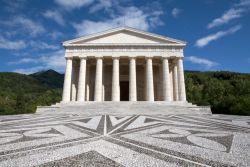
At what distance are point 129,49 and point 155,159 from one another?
2788cm

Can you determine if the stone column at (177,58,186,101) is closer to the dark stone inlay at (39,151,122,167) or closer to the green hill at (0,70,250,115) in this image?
the green hill at (0,70,250,115)

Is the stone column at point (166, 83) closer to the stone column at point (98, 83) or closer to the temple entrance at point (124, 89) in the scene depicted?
the temple entrance at point (124, 89)

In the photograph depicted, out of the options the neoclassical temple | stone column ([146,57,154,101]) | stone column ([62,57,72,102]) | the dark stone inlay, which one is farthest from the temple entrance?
the dark stone inlay

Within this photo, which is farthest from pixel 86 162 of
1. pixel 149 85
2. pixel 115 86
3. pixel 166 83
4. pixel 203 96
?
pixel 203 96

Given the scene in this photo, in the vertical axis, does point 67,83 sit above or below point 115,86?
above

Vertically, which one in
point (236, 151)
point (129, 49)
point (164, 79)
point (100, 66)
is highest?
point (129, 49)

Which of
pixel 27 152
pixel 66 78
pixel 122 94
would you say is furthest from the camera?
pixel 122 94

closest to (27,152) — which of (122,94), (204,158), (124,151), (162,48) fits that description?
(124,151)

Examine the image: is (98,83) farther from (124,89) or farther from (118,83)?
(124,89)

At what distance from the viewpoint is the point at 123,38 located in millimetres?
→ 32156

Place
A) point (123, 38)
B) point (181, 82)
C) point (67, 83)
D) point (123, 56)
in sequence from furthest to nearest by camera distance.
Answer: point (123, 38), point (123, 56), point (181, 82), point (67, 83)

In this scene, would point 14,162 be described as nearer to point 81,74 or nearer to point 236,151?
point 236,151

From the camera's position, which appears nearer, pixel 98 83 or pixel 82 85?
pixel 98 83

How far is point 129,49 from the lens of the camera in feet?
102
